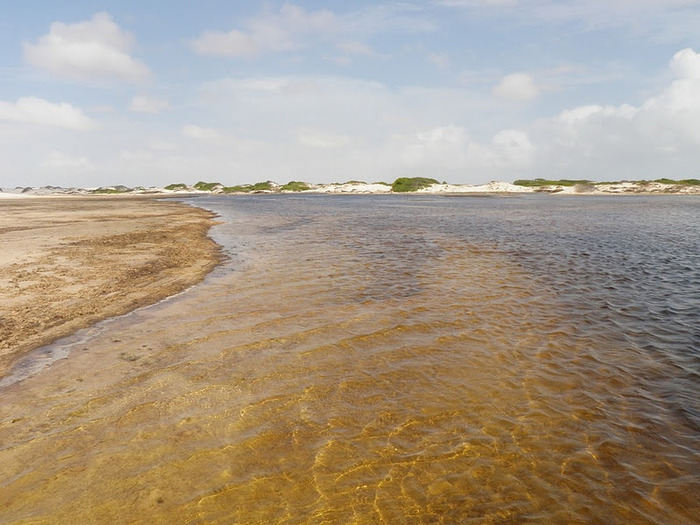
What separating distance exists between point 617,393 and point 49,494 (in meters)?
8.03

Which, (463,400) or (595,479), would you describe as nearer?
(595,479)

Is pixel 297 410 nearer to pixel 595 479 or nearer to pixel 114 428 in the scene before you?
pixel 114 428

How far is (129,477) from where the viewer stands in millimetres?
4754

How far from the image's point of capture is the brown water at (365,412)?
4.43 m

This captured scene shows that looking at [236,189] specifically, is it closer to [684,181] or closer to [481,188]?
[481,188]

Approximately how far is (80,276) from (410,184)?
145 meters

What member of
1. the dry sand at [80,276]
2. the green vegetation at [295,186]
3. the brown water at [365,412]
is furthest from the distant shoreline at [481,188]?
the brown water at [365,412]

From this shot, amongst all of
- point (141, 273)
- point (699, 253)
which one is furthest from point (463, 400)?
point (699, 253)

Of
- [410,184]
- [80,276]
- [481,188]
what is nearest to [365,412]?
[80,276]

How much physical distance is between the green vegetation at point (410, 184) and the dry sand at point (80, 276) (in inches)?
5142

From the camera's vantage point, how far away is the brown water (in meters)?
4.43

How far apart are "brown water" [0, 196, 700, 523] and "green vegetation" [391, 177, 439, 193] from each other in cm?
13997

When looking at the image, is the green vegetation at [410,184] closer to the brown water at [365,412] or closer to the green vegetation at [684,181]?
the green vegetation at [684,181]

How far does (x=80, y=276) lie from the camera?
13.7 meters
